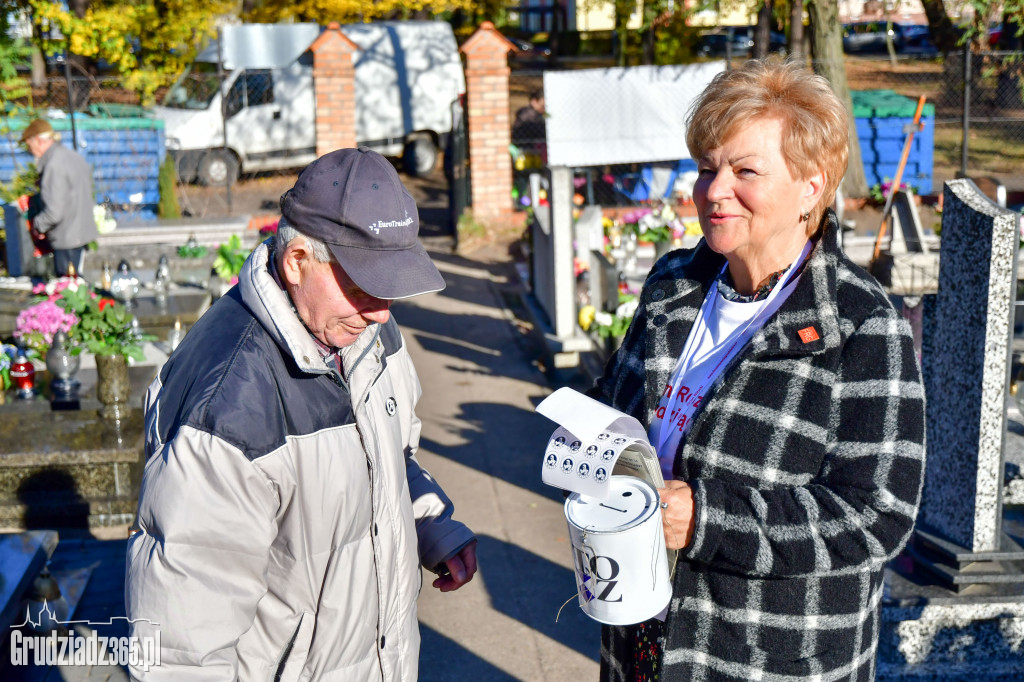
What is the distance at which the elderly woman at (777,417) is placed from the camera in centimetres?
180

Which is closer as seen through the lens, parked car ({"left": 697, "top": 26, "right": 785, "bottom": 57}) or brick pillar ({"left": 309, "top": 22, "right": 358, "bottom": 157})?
brick pillar ({"left": 309, "top": 22, "right": 358, "bottom": 157})

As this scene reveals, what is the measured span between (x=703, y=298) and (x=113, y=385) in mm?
3937

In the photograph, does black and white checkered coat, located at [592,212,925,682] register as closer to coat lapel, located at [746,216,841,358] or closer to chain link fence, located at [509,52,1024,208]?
coat lapel, located at [746,216,841,358]

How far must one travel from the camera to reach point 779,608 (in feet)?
6.25

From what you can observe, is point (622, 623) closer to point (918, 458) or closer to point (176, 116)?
point (918, 458)

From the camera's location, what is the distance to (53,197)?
8273 millimetres

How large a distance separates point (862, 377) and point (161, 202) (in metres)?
11.6

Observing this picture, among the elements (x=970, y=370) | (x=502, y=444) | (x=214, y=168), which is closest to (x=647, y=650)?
(x=970, y=370)

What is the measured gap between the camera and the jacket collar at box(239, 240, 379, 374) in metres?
1.80

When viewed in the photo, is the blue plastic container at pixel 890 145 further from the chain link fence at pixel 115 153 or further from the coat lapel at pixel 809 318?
the coat lapel at pixel 809 318

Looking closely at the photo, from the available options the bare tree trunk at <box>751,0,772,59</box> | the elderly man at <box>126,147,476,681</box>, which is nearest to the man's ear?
the elderly man at <box>126,147,476,681</box>

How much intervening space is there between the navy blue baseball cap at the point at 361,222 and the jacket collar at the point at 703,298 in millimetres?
545

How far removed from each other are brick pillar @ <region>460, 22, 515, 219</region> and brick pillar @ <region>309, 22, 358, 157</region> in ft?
5.18

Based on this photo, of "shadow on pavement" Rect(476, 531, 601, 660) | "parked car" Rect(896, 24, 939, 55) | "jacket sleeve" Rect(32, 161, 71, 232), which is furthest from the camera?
"parked car" Rect(896, 24, 939, 55)
